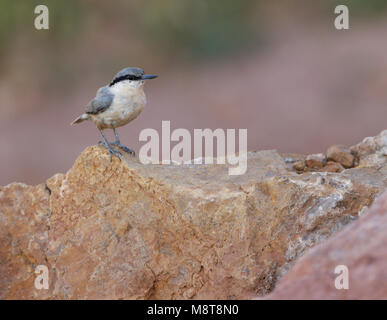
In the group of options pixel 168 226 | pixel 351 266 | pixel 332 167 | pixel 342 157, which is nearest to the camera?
pixel 351 266

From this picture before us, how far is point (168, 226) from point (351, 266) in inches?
62.0

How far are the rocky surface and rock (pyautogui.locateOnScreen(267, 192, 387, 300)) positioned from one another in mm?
866

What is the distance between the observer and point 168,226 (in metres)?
4.13

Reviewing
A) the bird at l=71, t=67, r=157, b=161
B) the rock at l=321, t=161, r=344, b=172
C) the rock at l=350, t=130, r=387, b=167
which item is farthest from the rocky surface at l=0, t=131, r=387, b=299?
the bird at l=71, t=67, r=157, b=161

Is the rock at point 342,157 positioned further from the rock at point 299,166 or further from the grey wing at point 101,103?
the grey wing at point 101,103

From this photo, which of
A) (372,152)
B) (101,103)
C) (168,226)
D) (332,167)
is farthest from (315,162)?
(101,103)

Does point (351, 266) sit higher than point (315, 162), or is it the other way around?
point (315, 162)

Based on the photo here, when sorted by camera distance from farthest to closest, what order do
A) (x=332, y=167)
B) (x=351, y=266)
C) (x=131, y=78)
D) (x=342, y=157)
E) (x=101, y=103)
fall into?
(x=131, y=78) < (x=101, y=103) < (x=342, y=157) < (x=332, y=167) < (x=351, y=266)

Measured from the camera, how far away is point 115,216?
424 cm

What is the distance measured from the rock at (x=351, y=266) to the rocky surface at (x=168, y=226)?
0.87m

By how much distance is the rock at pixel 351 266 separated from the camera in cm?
274

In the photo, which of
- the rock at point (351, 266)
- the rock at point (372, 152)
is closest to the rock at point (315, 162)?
the rock at point (372, 152)

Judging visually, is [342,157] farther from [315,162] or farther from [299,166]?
[299,166]
